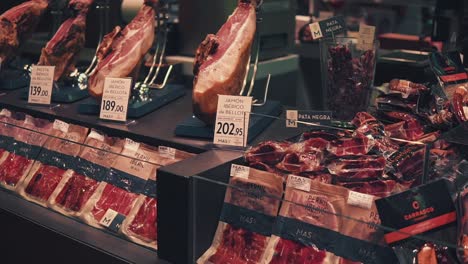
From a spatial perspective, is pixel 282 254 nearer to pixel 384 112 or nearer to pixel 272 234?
pixel 272 234

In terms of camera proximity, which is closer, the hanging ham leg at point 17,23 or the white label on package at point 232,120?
the white label on package at point 232,120

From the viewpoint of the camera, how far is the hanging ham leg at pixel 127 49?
211cm

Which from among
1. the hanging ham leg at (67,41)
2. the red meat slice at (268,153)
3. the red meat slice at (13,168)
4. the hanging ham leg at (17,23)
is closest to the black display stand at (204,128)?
the red meat slice at (268,153)

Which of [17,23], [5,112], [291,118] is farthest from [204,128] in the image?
[17,23]

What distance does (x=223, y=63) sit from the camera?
1.84 metres

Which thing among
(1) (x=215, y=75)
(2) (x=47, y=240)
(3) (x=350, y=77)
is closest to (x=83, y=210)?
(2) (x=47, y=240)

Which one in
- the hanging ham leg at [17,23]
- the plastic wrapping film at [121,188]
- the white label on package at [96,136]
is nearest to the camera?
the plastic wrapping film at [121,188]

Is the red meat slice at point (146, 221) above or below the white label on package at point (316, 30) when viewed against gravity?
below

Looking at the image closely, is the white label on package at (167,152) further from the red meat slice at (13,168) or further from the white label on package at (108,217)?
the red meat slice at (13,168)

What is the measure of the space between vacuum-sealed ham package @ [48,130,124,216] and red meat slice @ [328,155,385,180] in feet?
2.28

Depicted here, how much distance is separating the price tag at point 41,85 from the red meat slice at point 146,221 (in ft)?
2.38

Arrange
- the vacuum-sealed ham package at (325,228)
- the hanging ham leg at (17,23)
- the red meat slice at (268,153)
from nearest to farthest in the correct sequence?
1. the vacuum-sealed ham package at (325,228)
2. the red meat slice at (268,153)
3. the hanging ham leg at (17,23)

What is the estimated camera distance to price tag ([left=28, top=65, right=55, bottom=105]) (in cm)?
231

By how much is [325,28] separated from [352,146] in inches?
25.9
